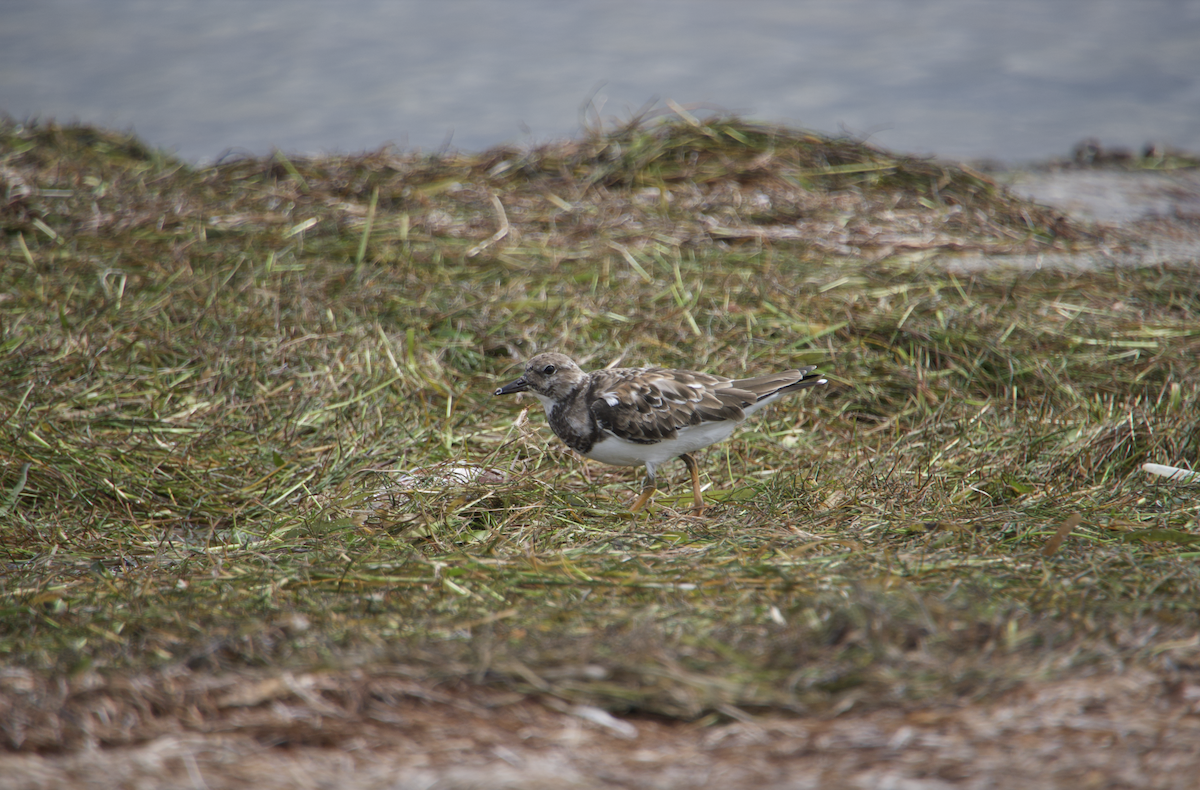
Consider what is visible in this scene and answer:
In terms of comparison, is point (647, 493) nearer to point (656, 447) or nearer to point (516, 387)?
point (656, 447)

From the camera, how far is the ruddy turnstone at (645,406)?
4137 millimetres

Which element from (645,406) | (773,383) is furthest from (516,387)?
(773,383)

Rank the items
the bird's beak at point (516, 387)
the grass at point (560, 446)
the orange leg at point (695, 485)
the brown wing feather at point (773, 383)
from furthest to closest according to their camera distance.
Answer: the bird's beak at point (516, 387)
the brown wing feather at point (773, 383)
the orange leg at point (695, 485)
the grass at point (560, 446)

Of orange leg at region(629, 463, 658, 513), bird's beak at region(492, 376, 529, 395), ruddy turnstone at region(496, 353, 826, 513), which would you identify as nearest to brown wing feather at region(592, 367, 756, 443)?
ruddy turnstone at region(496, 353, 826, 513)

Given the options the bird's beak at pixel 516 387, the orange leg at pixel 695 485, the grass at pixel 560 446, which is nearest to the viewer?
the grass at pixel 560 446

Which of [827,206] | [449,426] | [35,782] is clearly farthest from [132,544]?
[827,206]

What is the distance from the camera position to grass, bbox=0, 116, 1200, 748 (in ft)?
9.18

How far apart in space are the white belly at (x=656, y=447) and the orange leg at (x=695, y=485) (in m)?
0.05

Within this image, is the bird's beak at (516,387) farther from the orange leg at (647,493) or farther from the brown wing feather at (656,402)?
the orange leg at (647,493)

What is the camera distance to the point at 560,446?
4.79 meters

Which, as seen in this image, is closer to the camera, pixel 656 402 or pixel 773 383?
pixel 656 402

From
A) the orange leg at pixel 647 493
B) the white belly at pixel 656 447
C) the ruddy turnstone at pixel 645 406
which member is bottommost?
the orange leg at pixel 647 493

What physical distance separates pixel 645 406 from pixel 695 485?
0.38m

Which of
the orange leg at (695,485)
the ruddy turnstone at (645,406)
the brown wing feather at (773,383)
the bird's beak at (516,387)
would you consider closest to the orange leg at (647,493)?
the ruddy turnstone at (645,406)
